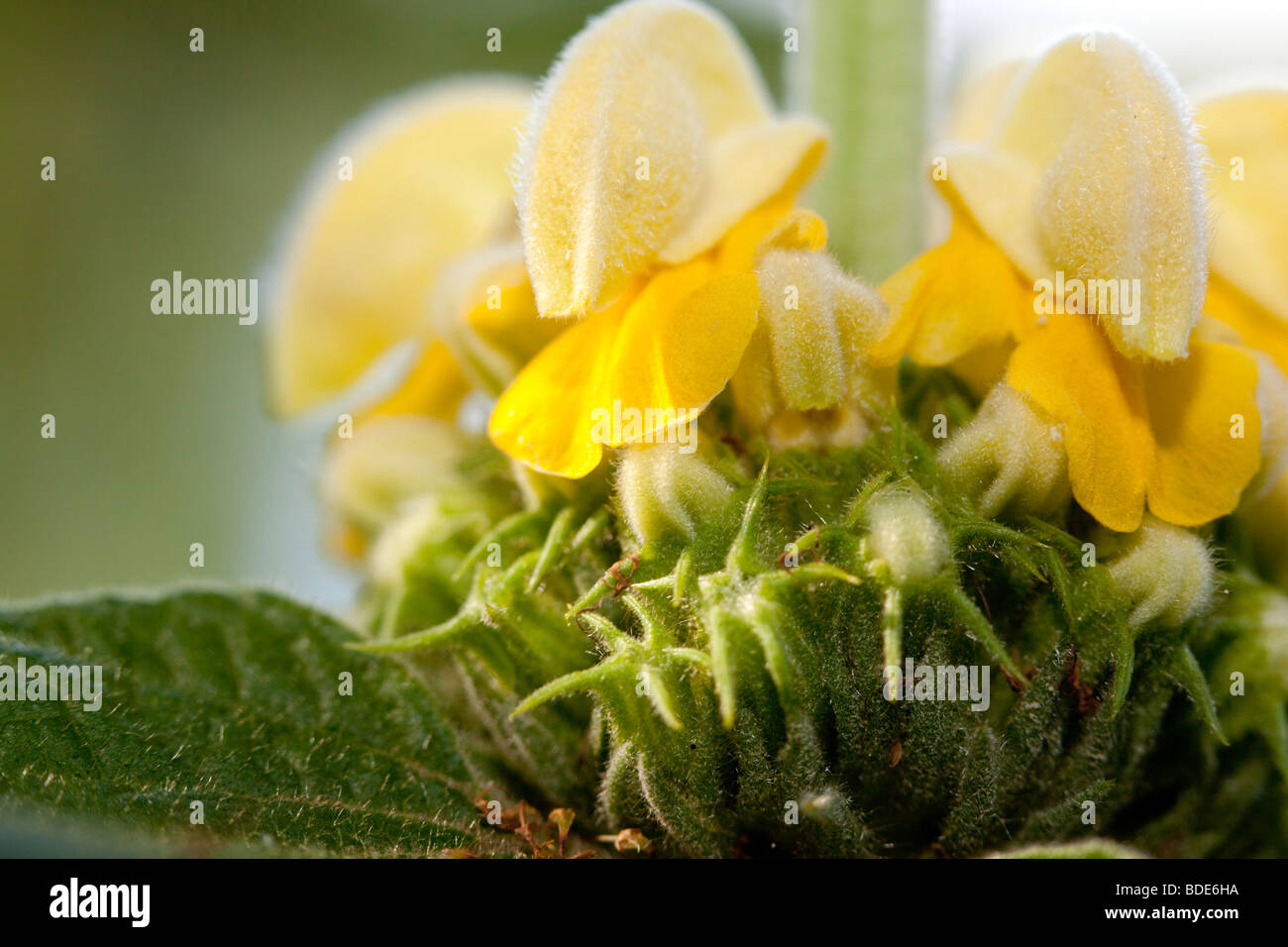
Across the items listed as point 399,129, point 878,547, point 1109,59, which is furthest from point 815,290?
point 399,129

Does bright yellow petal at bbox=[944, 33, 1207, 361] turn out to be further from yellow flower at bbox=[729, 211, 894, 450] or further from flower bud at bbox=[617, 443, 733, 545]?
flower bud at bbox=[617, 443, 733, 545]

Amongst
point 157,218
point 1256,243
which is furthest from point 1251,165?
point 157,218

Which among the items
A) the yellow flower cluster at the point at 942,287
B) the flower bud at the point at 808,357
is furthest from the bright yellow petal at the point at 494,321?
the flower bud at the point at 808,357

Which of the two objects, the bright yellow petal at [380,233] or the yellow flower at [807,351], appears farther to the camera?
the bright yellow petal at [380,233]

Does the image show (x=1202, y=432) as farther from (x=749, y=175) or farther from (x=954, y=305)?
(x=749, y=175)

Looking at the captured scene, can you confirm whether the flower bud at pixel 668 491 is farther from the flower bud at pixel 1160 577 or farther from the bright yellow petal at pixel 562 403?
the flower bud at pixel 1160 577

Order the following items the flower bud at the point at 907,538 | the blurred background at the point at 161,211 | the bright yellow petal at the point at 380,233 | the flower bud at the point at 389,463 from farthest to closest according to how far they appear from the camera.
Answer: the blurred background at the point at 161,211, the bright yellow petal at the point at 380,233, the flower bud at the point at 389,463, the flower bud at the point at 907,538

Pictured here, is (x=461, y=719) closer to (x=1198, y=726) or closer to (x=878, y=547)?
(x=878, y=547)
